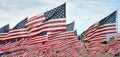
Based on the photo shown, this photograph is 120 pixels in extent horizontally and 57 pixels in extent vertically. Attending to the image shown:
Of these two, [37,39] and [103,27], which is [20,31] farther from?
[103,27]

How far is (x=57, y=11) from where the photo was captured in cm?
3928

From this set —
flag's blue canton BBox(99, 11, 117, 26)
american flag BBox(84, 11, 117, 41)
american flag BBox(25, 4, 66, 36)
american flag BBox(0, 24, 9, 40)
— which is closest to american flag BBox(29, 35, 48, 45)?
american flag BBox(25, 4, 66, 36)

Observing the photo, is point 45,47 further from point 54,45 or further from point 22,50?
point 22,50

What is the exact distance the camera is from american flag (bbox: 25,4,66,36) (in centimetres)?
3828

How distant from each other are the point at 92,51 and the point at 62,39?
7421 millimetres

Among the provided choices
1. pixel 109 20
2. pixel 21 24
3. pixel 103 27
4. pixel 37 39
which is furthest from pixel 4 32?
pixel 109 20

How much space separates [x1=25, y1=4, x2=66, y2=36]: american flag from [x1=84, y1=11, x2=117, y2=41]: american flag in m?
5.02

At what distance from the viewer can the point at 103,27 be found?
42.6m

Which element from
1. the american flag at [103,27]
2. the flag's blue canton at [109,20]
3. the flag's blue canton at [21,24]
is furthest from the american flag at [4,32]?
the flag's blue canton at [109,20]

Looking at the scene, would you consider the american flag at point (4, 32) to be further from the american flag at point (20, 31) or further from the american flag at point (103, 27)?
the american flag at point (103, 27)

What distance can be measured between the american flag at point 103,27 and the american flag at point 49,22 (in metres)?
5.02

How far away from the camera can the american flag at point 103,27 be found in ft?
138

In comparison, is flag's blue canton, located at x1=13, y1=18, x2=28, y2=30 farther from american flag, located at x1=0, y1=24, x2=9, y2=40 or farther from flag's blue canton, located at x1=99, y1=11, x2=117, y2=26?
flag's blue canton, located at x1=99, y1=11, x2=117, y2=26

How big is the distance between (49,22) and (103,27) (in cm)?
622
